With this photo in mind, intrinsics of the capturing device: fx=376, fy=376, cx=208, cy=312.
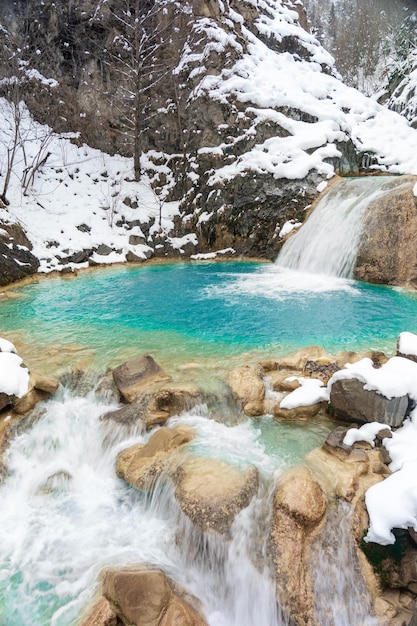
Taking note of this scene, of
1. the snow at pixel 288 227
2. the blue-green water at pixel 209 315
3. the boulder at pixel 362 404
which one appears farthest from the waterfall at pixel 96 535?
the snow at pixel 288 227

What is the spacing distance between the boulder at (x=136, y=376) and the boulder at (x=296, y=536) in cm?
203

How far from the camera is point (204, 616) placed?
8.55ft

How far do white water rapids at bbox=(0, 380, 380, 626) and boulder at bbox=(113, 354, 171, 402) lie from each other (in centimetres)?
49

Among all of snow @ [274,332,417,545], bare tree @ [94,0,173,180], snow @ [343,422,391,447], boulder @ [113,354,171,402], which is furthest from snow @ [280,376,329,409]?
bare tree @ [94,0,173,180]

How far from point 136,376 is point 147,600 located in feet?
8.05

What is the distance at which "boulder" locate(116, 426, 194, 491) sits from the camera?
3480 mm

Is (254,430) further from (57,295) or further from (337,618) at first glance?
(57,295)

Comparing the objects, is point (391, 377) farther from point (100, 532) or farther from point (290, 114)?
point (290, 114)

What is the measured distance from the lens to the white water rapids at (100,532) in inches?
106

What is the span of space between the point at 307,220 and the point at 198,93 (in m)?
7.76

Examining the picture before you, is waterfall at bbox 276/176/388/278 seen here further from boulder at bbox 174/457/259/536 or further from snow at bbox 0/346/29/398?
snow at bbox 0/346/29/398

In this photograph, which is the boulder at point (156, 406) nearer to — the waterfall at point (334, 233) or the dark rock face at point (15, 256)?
the waterfall at point (334, 233)

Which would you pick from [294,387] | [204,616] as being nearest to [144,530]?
[204,616]

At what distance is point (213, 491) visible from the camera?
311cm
